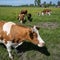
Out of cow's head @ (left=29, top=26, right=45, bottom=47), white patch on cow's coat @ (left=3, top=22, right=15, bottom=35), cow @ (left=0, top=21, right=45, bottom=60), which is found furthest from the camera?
white patch on cow's coat @ (left=3, top=22, right=15, bottom=35)

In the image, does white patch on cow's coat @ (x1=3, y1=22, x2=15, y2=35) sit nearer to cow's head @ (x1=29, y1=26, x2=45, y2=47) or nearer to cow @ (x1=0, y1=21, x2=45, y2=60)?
cow @ (x1=0, y1=21, x2=45, y2=60)

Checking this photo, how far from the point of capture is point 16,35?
25.7 feet

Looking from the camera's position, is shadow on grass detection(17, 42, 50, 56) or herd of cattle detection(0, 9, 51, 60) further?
shadow on grass detection(17, 42, 50, 56)

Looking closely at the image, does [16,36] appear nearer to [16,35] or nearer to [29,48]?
[16,35]

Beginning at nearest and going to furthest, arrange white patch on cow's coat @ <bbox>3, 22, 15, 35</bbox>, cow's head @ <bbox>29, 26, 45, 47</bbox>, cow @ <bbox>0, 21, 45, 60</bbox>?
cow's head @ <bbox>29, 26, 45, 47</bbox>
cow @ <bbox>0, 21, 45, 60</bbox>
white patch on cow's coat @ <bbox>3, 22, 15, 35</bbox>

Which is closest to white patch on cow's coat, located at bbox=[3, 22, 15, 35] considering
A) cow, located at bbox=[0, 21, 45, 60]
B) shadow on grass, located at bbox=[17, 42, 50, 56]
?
cow, located at bbox=[0, 21, 45, 60]

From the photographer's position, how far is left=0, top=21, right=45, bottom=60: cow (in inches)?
297

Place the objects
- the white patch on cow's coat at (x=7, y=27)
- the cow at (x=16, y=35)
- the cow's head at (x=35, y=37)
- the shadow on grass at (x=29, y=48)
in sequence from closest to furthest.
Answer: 1. the cow's head at (x=35, y=37)
2. the cow at (x=16, y=35)
3. the white patch on cow's coat at (x=7, y=27)
4. the shadow on grass at (x=29, y=48)

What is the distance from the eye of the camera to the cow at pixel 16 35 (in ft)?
24.7

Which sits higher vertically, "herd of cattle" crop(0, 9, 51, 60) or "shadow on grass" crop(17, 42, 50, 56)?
"herd of cattle" crop(0, 9, 51, 60)

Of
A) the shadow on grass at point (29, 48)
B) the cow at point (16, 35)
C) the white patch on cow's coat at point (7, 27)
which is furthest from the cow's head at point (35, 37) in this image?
the white patch on cow's coat at point (7, 27)

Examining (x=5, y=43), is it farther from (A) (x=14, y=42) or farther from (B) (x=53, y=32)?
(B) (x=53, y=32)

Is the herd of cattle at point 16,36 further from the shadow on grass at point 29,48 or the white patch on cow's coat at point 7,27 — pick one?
the shadow on grass at point 29,48

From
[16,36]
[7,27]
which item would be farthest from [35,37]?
[7,27]
